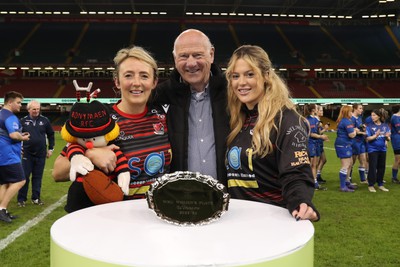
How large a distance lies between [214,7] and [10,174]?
29102 millimetres

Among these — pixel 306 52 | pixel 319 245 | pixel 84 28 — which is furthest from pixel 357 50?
pixel 319 245

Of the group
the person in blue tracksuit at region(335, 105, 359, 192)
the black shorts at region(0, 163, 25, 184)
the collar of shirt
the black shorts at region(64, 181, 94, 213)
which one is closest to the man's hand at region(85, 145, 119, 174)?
the black shorts at region(64, 181, 94, 213)

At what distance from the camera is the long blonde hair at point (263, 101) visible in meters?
2.36

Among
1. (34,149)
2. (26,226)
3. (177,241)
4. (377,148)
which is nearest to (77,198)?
(177,241)

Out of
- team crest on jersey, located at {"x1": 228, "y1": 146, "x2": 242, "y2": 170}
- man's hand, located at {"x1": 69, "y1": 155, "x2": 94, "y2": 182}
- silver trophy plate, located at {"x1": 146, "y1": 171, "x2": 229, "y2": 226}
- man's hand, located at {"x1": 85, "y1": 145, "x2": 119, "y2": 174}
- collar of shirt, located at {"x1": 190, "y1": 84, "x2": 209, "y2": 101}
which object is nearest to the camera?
silver trophy plate, located at {"x1": 146, "y1": 171, "x2": 229, "y2": 226}

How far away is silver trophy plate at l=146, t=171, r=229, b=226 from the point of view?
67.1 inches

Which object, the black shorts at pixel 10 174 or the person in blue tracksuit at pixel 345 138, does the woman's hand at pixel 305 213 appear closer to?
the black shorts at pixel 10 174

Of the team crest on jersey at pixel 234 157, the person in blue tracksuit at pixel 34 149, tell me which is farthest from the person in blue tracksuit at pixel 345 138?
the team crest on jersey at pixel 234 157

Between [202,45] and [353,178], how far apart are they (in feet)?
26.8

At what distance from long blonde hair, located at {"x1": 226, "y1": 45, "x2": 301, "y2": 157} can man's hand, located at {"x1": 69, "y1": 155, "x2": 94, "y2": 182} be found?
887mm

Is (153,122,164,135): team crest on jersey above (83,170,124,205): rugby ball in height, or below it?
above

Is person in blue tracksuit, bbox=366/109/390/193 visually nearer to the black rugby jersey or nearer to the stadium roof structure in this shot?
the black rugby jersey

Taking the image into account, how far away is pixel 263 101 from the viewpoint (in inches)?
96.7

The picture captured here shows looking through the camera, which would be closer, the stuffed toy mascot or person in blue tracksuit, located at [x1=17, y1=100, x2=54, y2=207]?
the stuffed toy mascot
